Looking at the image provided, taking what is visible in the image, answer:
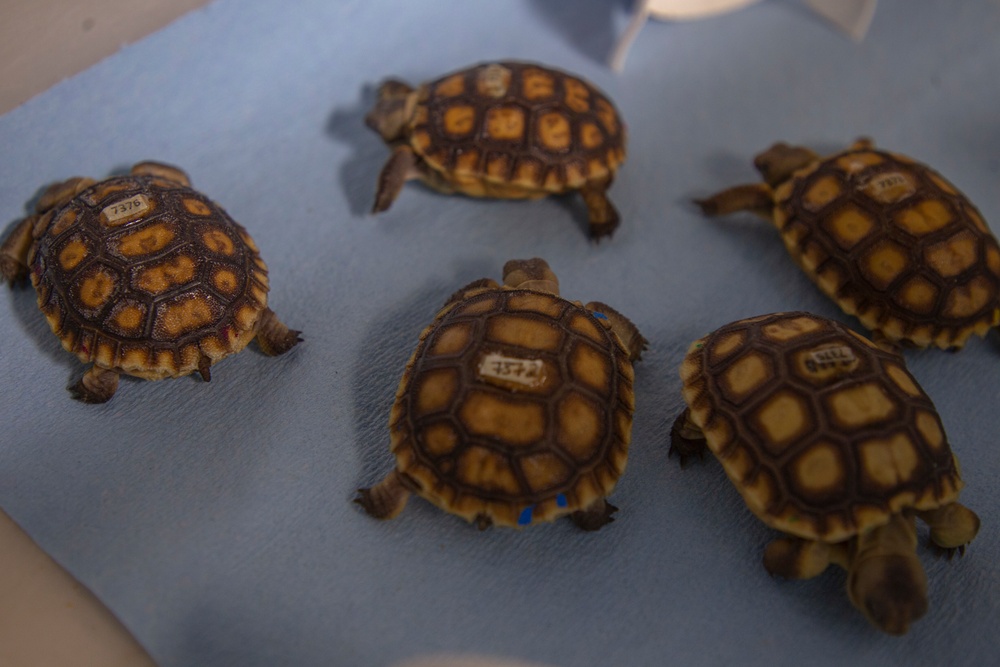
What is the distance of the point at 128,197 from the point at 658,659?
259cm

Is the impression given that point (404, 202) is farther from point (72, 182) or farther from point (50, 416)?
point (50, 416)

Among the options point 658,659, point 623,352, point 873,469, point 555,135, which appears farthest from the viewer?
point 555,135

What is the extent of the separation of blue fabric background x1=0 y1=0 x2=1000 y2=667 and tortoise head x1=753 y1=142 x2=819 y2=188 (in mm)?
262

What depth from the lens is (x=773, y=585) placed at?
2.67m

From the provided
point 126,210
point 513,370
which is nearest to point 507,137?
point 513,370

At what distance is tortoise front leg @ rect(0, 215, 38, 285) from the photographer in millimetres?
3117

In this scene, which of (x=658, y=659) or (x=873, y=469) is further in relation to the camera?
(x=658, y=659)

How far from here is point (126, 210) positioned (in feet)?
9.27

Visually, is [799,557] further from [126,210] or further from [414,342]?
[126,210]

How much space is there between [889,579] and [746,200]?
1860 mm

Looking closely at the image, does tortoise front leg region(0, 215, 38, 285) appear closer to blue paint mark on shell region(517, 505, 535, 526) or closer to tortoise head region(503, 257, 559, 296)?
tortoise head region(503, 257, 559, 296)

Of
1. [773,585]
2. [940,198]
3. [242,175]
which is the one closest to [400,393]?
[773,585]

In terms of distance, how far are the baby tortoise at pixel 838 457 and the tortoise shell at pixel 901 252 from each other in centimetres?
46

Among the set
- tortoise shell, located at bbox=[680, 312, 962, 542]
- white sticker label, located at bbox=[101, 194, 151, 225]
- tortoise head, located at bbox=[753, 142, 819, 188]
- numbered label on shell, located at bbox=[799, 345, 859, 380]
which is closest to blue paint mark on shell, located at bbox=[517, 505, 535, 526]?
tortoise shell, located at bbox=[680, 312, 962, 542]
